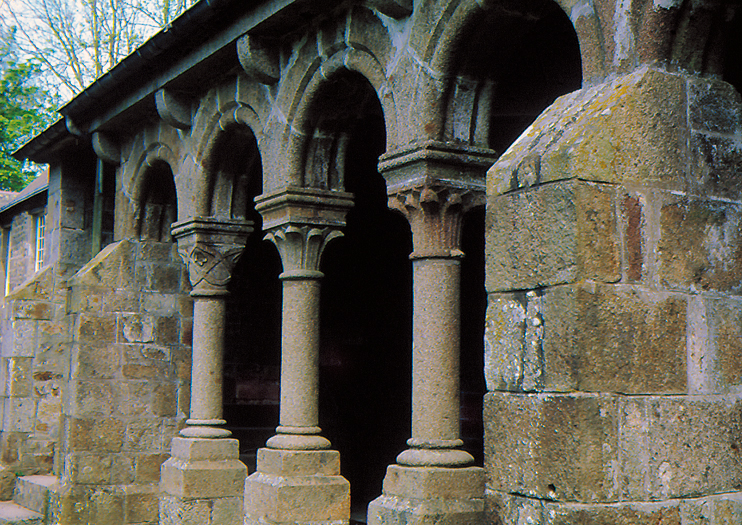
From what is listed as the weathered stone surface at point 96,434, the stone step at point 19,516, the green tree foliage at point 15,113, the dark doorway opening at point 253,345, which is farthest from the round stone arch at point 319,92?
the green tree foliage at point 15,113

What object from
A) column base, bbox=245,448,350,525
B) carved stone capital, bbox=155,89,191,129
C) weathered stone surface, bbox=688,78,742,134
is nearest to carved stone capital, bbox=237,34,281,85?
carved stone capital, bbox=155,89,191,129

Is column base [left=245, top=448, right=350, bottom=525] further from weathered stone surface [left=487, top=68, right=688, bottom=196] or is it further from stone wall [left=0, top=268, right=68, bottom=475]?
stone wall [left=0, top=268, right=68, bottom=475]

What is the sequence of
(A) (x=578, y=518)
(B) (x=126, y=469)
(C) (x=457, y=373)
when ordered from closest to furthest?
1. (A) (x=578, y=518)
2. (C) (x=457, y=373)
3. (B) (x=126, y=469)

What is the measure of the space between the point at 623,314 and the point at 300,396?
3.21 m

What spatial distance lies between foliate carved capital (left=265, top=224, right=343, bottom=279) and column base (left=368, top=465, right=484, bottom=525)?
67.9 inches

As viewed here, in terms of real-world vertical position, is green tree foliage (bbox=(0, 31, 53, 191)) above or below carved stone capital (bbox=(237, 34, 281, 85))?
above

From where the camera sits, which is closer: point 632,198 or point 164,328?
point 632,198

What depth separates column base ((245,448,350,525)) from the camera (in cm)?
531

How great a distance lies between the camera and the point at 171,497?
665 centimetres

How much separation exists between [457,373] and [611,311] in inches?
A: 69.9

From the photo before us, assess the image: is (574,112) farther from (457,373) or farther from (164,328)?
(164,328)

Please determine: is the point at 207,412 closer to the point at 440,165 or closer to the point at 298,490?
the point at 298,490

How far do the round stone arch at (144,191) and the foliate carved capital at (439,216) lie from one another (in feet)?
13.1

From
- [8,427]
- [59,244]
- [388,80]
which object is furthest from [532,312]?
[8,427]
